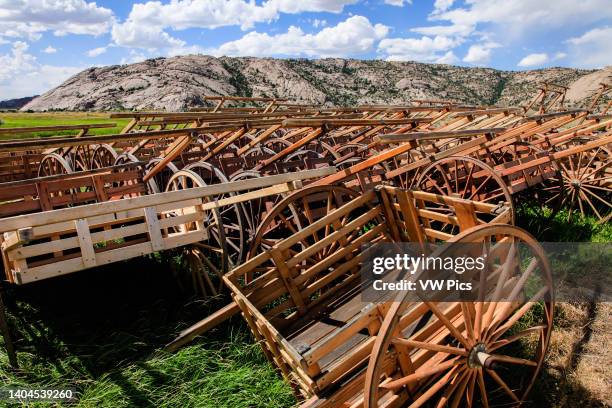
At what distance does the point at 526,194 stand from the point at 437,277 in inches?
211

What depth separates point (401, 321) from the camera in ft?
7.47

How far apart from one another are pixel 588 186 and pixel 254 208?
17.2 feet

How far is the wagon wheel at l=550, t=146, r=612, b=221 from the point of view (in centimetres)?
637

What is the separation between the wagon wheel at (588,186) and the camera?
6367 millimetres

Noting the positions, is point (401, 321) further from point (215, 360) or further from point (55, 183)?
point (55, 183)

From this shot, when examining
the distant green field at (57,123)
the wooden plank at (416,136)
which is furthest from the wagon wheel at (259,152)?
the distant green field at (57,123)

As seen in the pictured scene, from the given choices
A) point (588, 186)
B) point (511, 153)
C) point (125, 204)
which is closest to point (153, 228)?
point (125, 204)

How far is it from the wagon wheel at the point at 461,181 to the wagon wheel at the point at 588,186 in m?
1.25

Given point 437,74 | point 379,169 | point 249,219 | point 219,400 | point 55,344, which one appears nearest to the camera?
point 219,400

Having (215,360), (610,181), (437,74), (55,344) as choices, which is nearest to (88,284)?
(55,344)

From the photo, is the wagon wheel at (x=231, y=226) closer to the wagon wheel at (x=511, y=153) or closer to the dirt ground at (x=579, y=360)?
the dirt ground at (x=579, y=360)

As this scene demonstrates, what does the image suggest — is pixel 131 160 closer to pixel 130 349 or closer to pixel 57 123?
pixel 130 349

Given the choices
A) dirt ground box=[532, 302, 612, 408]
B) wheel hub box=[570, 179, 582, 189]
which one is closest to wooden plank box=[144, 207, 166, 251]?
dirt ground box=[532, 302, 612, 408]

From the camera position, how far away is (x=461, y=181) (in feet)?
20.1
